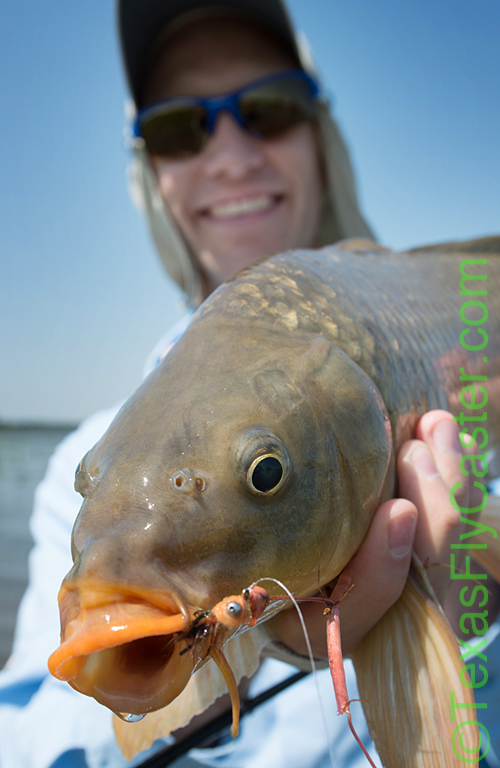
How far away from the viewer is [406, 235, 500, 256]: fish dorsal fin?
2.25 metres

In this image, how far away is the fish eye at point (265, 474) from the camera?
87cm

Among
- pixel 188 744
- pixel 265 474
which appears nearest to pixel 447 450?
pixel 265 474

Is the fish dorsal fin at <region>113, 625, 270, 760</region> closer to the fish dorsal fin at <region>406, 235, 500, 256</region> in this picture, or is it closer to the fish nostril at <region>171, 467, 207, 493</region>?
the fish nostril at <region>171, 467, 207, 493</region>

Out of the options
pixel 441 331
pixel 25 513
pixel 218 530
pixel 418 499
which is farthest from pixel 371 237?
pixel 25 513

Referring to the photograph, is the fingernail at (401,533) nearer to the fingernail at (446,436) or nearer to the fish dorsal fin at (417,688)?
the fish dorsal fin at (417,688)

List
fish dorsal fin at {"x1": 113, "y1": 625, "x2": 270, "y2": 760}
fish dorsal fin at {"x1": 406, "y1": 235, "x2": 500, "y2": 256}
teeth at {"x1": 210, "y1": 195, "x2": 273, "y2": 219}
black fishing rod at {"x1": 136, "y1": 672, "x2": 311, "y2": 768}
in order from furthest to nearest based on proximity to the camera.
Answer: teeth at {"x1": 210, "y1": 195, "x2": 273, "y2": 219}
fish dorsal fin at {"x1": 406, "y1": 235, "x2": 500, "y2": 256}
black fishing rod at {"x1": 136, "y1": 672, "x2": 311, "y2": 768}
fish dorsal fin at {"x1": 113, "y1": 625, "x2": 270, "y2": 760}

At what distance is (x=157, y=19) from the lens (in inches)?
119

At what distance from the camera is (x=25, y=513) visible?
463 inches

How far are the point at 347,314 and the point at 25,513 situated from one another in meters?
12.1

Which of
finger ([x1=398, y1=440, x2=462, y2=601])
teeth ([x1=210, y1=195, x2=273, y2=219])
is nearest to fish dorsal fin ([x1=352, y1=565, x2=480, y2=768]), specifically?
finger ([x1=398, y1=440, x2=462, y2=601])

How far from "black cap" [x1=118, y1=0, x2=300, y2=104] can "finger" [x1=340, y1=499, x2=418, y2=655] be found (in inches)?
113

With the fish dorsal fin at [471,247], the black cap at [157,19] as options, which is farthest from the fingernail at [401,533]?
the black cap at [157,19]

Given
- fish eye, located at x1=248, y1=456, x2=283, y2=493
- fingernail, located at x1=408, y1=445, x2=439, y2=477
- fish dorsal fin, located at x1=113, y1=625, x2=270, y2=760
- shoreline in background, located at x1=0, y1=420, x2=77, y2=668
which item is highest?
fish eye, located at x1=248, y1=456, x2=283, y2=493

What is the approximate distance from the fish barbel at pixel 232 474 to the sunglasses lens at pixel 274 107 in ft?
5.27
